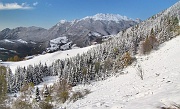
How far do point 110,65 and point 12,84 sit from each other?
44679 millimetres

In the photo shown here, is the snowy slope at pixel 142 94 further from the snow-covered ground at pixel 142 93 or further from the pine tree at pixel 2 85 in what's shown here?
the pine tree at pixel 2 85

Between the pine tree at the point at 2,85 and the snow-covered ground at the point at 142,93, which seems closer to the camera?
the snow-covered ground at the point at 142,93

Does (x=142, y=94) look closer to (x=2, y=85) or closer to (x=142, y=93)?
(x=142, y=93)

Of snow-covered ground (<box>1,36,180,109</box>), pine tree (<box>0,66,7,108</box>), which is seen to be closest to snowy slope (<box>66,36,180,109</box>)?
snow-covered ground (<box>1,36,180,109</box>)

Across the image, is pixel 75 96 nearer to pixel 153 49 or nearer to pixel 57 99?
pixel 57 99

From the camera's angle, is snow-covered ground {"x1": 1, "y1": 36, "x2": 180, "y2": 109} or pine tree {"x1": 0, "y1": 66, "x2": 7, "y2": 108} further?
pine tree {"x1": 0, "y1": 66, "x2": 7, "y2": 108}

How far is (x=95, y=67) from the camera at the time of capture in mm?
100875

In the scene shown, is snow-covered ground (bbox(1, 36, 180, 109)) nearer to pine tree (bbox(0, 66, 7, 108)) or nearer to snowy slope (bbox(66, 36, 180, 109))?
snowy slope (bbox(66, 36, 180, 109))

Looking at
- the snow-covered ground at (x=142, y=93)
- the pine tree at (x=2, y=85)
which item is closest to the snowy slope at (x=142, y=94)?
the snow-covered ground at (x=142, y=93)

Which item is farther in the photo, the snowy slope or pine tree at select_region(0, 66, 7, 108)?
pine tree at select_region(0, 66, 7, 108)

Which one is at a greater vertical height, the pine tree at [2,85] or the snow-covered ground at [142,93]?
the pine tree at [2,85]

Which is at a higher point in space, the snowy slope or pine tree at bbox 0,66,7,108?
pine tree at bbox 0,66,7,108

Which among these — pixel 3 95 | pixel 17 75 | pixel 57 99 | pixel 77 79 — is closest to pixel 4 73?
pixel 3 95

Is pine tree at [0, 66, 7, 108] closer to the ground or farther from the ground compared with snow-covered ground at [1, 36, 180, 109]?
farther from the ground
